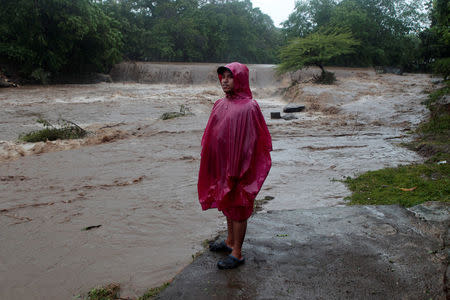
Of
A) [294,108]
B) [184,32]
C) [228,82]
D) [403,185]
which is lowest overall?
[403,185]

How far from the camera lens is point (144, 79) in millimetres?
24547

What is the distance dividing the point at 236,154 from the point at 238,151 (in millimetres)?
27

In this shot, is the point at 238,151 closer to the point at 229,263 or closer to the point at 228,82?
the point at 228,82

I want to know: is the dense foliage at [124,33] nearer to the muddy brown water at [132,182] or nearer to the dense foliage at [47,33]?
the dense foliage at [47,33]

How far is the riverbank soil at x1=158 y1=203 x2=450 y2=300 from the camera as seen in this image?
2473mm

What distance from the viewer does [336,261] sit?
2.83 metres

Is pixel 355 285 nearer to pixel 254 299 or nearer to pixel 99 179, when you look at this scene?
pixel 254 299

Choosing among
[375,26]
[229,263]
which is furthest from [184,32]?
[229,263]

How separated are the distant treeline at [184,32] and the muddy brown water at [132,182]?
7.79 m

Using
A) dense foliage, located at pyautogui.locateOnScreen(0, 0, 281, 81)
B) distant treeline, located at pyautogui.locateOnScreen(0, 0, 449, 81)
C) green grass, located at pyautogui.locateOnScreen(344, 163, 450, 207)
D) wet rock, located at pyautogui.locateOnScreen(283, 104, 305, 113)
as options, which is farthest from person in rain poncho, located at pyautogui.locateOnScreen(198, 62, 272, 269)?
dense foliage, located at pyautogui.locateOnScreen(0, 0, 281, 81)

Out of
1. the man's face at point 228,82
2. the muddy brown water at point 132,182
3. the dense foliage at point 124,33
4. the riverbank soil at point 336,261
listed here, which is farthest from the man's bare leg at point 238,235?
the dense foliage at point 124,33

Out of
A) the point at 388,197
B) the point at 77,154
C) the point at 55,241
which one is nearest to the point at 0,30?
the point at 77,154

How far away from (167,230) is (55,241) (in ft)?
3.57

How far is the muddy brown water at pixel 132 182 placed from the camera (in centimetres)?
306
